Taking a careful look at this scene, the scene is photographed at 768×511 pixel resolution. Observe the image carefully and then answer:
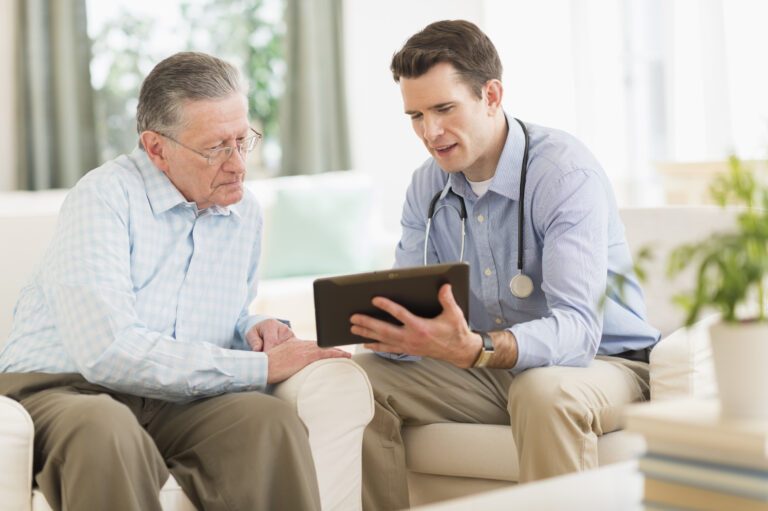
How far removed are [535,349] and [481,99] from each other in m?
0.67

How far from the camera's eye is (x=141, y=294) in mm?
2127

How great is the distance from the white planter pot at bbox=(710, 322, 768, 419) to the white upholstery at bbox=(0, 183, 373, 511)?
3.21 ft

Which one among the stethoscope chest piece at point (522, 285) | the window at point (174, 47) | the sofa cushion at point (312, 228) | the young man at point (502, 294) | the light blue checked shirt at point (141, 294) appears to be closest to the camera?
the light blue checked shirt at point (141, 294)

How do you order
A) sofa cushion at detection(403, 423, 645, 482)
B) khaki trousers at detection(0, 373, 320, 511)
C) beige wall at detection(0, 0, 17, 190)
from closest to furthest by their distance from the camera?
khaki trousers at detection(0, 373, 320, 511), sofa cushion at detection(403, 423, 645, 482), beige wall at detection(0, 0, 17, 190)

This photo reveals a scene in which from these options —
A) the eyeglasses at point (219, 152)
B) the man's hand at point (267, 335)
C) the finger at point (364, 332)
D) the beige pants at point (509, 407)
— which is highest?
the eyeglasses at point (219, 152)

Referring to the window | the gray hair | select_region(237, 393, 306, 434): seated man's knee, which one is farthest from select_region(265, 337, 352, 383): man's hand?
the window

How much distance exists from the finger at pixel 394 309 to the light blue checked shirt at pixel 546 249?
10.0 inches

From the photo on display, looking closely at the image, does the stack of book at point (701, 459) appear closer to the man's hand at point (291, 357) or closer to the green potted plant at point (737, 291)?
the green potted plant at point (737, 291)

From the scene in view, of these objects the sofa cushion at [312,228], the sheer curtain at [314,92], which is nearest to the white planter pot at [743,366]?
the sofa cushion at [312,228]

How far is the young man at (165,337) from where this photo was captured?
185 cm

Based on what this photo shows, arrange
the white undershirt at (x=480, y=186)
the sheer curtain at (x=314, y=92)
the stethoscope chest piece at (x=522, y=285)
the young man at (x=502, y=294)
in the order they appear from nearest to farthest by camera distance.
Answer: the young man at (x=502, y=294), the stethoscope chest piece at (x=522, y=285), the white undershirt at (x=480, y=186), the sheer curtain at (x=314, y=92)

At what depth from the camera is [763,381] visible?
4.05 ft

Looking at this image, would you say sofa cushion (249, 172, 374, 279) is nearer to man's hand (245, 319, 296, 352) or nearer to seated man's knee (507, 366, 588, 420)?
man's hand (245, 319, 296, 352)

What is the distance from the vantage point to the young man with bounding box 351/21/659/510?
2.07 meters
